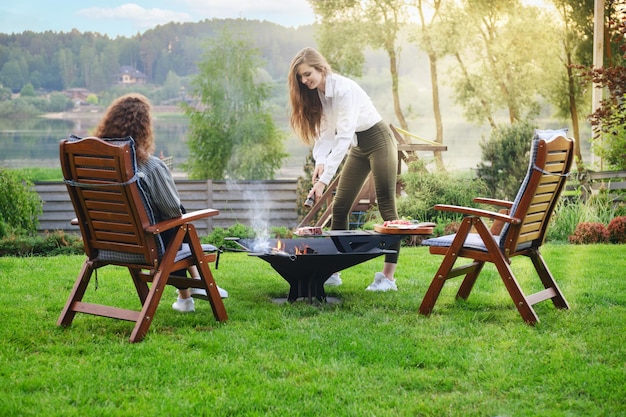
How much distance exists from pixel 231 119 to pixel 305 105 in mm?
16796

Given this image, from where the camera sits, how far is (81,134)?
74.1 feet

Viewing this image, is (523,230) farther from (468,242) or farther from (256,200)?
(256,200)

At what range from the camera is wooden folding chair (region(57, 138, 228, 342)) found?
335 cm

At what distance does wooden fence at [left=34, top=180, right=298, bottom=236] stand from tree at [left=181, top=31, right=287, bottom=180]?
4.72 meters

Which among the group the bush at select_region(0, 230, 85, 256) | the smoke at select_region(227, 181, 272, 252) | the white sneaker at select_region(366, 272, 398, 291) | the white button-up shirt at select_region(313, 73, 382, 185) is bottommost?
the smoke at select_region(227, 181, 272, 252)

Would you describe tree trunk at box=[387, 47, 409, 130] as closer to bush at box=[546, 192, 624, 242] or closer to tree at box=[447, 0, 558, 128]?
tree at box=[447, 0, 558, 128]

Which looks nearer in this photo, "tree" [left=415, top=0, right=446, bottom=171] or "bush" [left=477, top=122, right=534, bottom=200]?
"bush" [left=477, top=122, right=534, bottom=200]

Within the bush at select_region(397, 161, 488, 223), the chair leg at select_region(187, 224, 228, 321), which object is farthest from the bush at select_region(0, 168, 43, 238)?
the chair leg at select_region(187, 224, 228, 321)

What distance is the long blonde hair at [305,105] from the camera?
4508mm

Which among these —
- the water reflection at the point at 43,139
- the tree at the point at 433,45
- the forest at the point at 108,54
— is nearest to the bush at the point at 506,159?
the tree at the point at 433,45

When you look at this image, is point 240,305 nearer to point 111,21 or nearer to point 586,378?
point 586,378

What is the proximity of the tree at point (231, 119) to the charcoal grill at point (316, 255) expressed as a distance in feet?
54.0

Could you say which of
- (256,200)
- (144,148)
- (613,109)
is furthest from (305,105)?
(256,200)

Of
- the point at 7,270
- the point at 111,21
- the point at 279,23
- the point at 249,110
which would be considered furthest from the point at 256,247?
the point at 111,21
